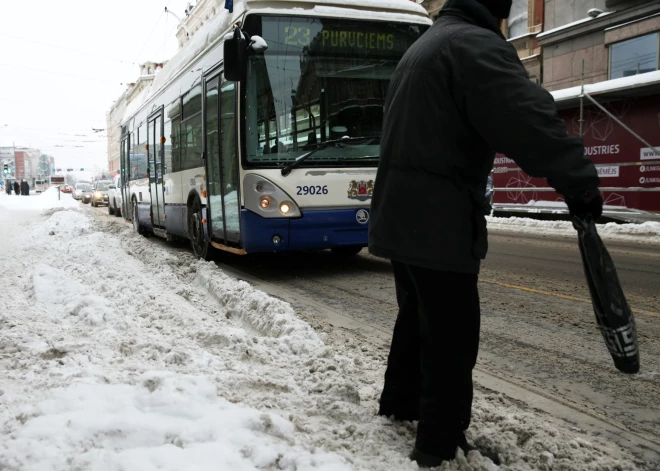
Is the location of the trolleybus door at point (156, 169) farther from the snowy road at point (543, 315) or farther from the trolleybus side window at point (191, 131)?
the snowy road at point (543, 315)

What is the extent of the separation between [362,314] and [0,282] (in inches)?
174

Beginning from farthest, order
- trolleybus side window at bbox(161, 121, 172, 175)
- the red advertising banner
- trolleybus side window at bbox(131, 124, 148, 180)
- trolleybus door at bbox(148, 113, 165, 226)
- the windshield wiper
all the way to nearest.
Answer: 1. the red advertising banner
2. trolleybus side window at bbox(131, 124, 148, 180)
3. trolleybus door at bbox(148, 113, 165, 226)
4. trolleybus side window at bbox(161, 121, 172, 175)
5. the windshield wiper

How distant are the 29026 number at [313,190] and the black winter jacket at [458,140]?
16.3ft

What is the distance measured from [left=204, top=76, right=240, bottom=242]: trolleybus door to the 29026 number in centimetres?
84

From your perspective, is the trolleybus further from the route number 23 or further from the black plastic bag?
the black plastic bag

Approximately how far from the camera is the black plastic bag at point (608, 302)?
2.37 meters

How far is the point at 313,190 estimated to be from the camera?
7.57m

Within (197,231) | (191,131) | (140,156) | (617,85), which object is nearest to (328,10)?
(191,131)

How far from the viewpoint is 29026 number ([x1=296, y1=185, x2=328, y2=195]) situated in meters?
7.52

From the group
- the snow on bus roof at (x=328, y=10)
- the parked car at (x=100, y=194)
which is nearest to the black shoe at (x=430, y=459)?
the snow on bus roof at (x=328, y=10)

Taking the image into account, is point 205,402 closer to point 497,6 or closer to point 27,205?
point 497,6

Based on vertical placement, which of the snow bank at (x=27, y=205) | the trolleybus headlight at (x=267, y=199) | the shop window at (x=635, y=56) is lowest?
the snow bank at (x=27, y=205)

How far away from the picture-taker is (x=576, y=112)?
57.6 ft

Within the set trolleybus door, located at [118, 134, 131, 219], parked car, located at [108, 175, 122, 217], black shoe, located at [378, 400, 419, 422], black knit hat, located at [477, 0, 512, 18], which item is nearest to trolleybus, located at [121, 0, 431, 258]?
black shoe, located at [378, 400, 419, 422]
